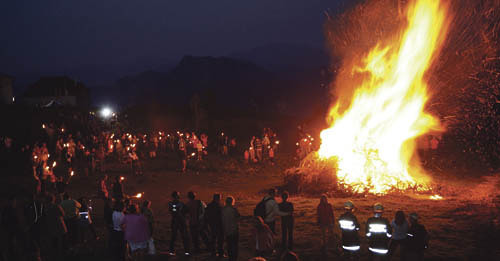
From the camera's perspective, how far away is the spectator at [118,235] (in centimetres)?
889

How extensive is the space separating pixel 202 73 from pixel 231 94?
45038 millimetres

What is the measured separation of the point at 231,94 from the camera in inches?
3428

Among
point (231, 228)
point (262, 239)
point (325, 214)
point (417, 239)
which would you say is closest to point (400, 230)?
point (417, 239)

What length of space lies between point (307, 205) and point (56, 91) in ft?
206

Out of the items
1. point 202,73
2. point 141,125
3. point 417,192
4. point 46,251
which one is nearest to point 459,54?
point 417,192

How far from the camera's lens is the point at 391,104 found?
19.7 metres

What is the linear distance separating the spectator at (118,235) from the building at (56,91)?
62.2 m

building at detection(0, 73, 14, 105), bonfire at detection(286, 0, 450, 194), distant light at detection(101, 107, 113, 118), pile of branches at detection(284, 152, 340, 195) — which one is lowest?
pile of branches at detection(284, 152, 340, 195)

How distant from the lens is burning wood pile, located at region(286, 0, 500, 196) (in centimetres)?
1850

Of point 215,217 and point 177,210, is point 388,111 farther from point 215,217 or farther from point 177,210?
point 177,210

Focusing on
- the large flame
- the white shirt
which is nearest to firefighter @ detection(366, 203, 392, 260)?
the white shirt

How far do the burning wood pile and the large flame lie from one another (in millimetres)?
46

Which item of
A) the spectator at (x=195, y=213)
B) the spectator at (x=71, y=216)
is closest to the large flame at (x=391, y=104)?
the spectator at (x=195, y=213)

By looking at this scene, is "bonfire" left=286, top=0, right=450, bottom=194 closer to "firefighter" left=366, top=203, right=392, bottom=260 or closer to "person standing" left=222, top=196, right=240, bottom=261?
"firefighter" left=366, top=203, right=392, bottom=260
